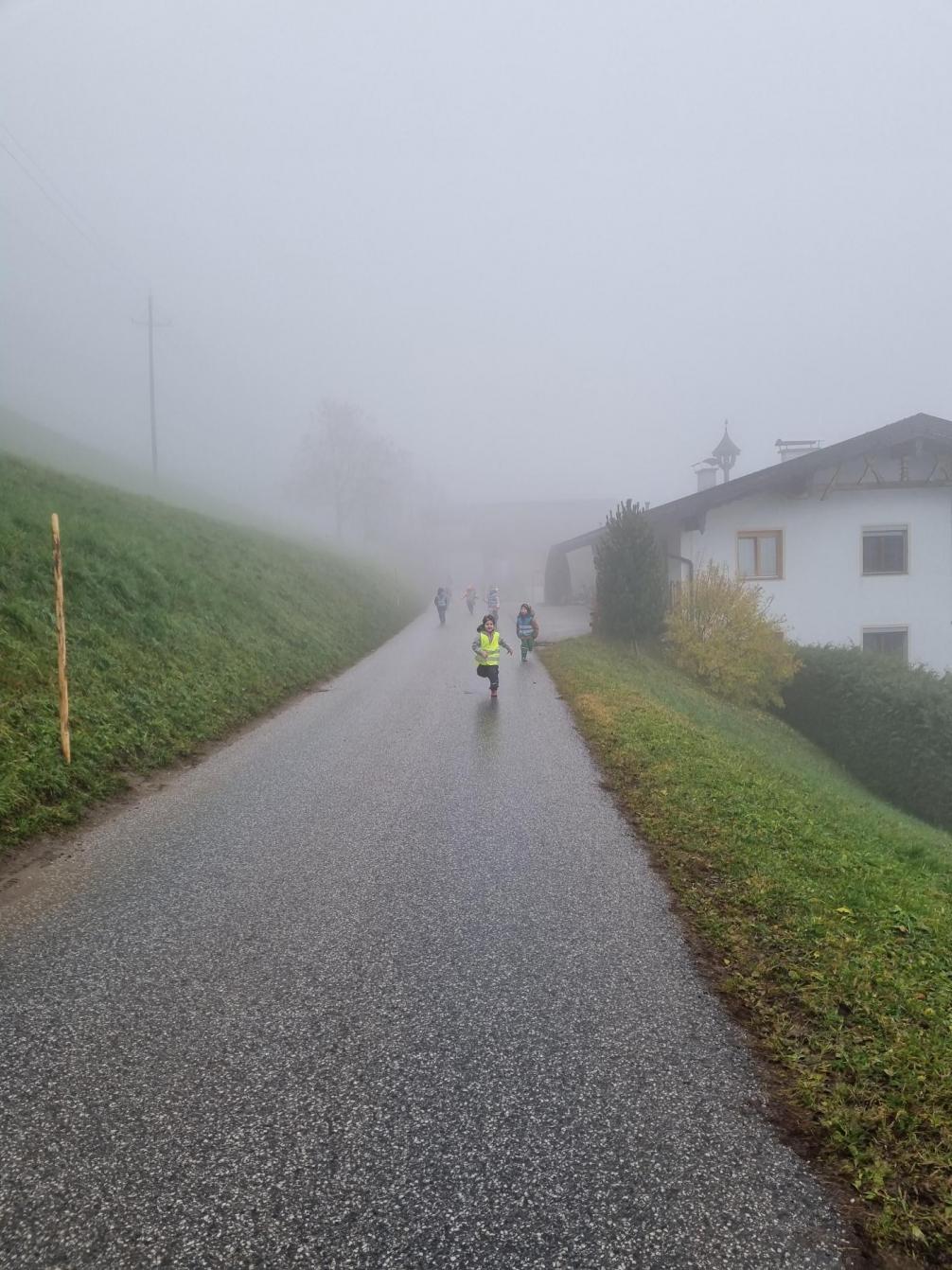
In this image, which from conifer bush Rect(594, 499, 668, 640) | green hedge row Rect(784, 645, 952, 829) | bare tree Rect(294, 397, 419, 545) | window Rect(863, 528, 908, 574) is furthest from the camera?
bare tree Rect(294, 397, 419, 545)

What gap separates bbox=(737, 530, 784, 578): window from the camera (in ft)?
73.7

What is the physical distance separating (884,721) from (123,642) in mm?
14863

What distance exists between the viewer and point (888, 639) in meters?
22.5

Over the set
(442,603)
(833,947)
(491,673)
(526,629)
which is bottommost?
(833,947)

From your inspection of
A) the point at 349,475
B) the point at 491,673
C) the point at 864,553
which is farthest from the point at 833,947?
the point at 349,475

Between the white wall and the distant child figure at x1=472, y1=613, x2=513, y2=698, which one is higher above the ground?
the white wall

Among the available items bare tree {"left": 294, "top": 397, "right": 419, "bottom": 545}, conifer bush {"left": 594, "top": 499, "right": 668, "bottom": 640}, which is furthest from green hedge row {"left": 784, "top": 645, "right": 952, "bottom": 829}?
bare tree {"left": 294, "top": 397, "right": 419, "bottom": 545}

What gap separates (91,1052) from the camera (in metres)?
2.91

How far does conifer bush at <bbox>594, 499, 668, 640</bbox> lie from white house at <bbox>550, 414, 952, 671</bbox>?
2.22m

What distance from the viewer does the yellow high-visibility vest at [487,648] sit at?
12164 millimetres

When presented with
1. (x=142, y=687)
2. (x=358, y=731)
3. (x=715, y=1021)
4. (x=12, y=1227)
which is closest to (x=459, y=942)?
(x=715, y=1021)

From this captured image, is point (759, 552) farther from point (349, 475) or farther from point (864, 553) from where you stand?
point (349, 475)

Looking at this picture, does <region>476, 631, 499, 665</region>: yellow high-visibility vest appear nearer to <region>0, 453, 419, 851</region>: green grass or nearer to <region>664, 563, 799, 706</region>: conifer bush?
<region>0, 453, 419, 851</region>: green grass

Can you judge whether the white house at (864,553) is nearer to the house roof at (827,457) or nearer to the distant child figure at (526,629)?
the house roof at (827,457)
